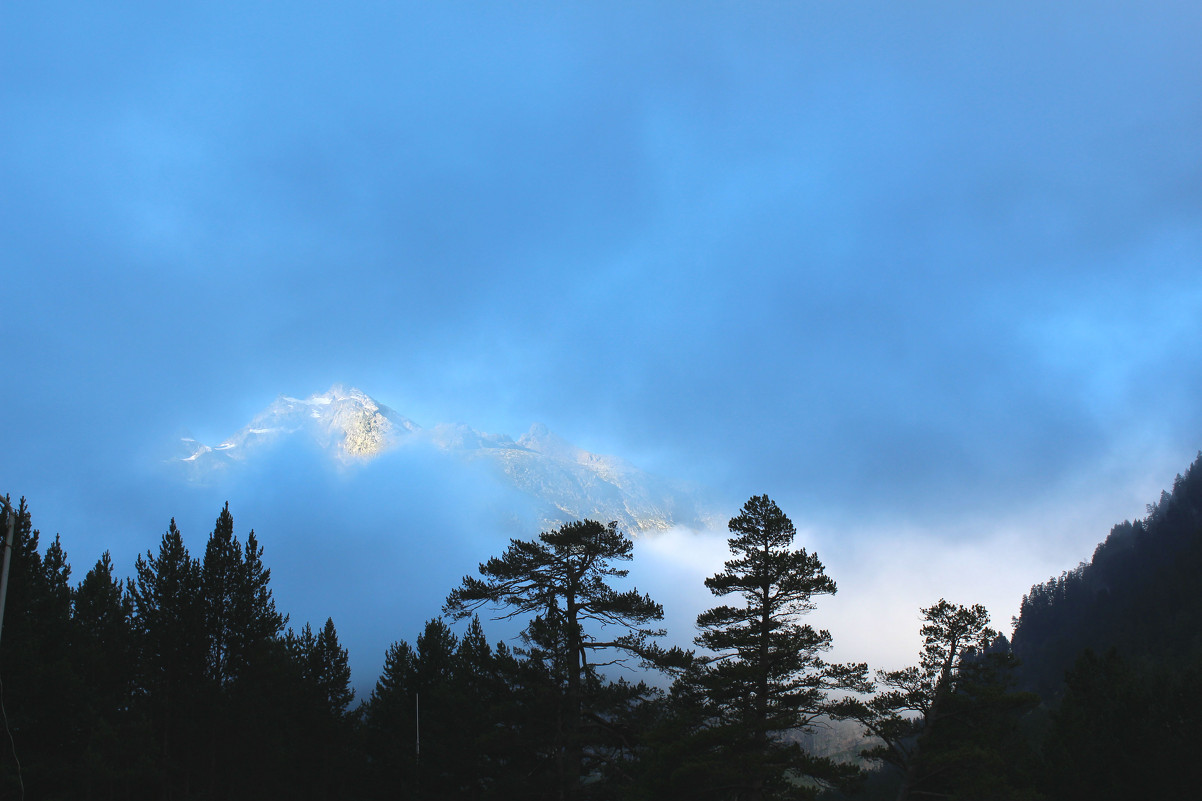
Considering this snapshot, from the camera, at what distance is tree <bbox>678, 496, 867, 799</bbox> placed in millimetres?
24531

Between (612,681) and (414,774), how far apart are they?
64.5 ft

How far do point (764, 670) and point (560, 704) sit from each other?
824 cm

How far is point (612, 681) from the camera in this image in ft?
100

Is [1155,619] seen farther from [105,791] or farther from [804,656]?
[105,791]

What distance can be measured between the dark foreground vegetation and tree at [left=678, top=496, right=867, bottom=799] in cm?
8

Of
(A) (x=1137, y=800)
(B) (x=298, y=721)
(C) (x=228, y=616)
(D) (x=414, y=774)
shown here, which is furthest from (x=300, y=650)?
(A) (x=1137, y=800)

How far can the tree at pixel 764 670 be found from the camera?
24.5 metres

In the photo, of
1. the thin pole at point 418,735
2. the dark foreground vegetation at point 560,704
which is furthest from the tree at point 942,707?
the thin pole at point 418,735

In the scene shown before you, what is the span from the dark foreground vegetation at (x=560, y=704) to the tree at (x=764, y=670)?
0.25 ft

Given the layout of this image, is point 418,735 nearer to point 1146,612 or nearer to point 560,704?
point 560,704

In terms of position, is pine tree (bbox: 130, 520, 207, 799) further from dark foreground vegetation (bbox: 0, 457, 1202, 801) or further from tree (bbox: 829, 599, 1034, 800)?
tree (bbox: 829, 599, 1034, 800)

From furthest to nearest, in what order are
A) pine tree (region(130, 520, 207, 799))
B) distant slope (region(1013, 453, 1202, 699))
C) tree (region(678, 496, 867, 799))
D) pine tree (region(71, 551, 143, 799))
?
1. distant slope (region(1013, 453, 1202, 699))
2. pine tree (region(130, 520, 207, 799))
3. pine tree (region(71, 551, 143, 799))
4. tree (region(678, 496, 867, 799))

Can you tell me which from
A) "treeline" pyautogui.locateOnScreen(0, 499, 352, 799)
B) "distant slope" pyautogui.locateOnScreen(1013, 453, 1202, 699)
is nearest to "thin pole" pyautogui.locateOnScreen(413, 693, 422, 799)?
"treeline" pyautogui.locateOnScreen(0, 499, 352, 799)

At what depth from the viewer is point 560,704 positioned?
95.5ft
